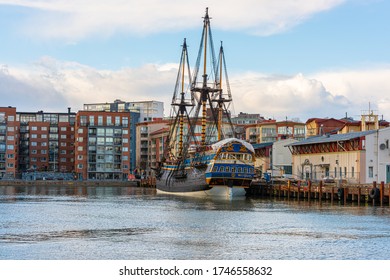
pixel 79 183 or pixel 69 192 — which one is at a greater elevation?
pixel 79 183

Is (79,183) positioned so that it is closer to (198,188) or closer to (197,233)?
(198,188)

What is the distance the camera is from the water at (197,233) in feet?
135

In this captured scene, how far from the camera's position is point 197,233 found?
51375 millimetres

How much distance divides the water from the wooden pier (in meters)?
3.49

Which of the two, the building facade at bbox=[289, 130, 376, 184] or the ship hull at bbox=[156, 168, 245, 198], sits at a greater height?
the building facade at bbox=[289, 130, 376, 184]

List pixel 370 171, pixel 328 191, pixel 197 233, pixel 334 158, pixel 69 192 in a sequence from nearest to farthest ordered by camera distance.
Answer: pixel 197 233, pixel 328 191, pixel 370 171, pixel 334 158, pixel 69 192

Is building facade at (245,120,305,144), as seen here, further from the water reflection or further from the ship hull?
the ship hull

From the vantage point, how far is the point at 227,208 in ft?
255

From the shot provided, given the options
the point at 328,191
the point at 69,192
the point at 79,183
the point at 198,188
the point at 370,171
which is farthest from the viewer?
the point at 79,183

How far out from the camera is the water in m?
41.2

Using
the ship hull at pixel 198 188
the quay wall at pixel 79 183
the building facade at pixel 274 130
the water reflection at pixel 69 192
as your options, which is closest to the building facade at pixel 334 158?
the ship hull at pixel 198 188

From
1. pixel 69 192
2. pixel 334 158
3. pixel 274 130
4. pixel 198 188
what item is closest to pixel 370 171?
pixel 334 158

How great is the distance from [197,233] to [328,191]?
4038 cm

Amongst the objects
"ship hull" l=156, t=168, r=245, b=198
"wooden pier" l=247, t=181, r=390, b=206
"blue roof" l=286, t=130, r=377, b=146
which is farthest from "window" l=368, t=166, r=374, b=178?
"ship hull" l=156, t=168, r=245, b=198
